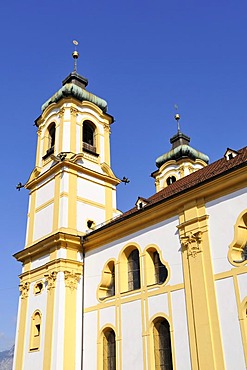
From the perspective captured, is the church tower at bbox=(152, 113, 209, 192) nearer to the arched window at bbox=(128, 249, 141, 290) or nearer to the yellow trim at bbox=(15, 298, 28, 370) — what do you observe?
the arched window at bbox=(128, 249, 141, 290)

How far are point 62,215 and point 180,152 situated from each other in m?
16.7

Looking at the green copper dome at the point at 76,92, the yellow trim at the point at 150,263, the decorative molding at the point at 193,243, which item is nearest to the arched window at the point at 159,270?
the yellow trim at the point at 150,263

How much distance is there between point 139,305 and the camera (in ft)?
55.4

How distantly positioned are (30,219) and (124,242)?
25.7 feet

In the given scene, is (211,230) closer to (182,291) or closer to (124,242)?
(182,291)

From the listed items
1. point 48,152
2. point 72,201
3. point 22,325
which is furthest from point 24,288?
point 48,152

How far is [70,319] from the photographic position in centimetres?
1939

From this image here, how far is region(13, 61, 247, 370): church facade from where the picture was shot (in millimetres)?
14219

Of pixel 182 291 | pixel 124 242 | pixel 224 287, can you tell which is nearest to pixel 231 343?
pixel 224 287

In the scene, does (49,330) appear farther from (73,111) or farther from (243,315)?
(73,111)

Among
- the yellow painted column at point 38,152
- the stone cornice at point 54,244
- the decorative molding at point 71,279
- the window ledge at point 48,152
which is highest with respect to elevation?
the yellow painted column at point 38,152

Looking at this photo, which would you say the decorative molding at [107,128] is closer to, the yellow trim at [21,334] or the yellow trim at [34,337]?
the yellow trim at [21,334]

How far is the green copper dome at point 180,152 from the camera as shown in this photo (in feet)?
117

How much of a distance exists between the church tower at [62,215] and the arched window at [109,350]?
155 centimetres
